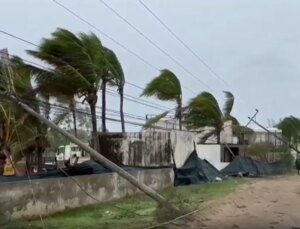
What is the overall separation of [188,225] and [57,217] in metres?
4.03

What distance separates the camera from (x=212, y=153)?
41156 mm

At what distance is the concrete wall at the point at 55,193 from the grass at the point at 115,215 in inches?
10.2

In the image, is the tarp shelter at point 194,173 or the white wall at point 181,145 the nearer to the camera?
the tarp shelter at point 194,173

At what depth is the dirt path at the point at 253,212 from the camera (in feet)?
48.0

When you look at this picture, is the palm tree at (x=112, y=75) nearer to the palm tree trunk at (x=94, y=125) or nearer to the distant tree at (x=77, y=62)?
the distant tree at (x=77, y=62)

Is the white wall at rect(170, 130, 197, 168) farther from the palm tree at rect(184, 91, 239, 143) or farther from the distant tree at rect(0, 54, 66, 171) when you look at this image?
the distant tree at rect(0, 54, 66, 171)

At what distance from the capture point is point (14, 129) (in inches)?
900

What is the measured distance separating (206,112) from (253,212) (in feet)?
75.5

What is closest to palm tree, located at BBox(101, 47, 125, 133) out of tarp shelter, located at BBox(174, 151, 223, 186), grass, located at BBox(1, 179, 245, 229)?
tarp shelter, located at BBox(174, 151, 223, 186)

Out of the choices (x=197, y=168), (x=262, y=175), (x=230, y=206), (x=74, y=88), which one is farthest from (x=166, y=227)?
(x=262, y=175)

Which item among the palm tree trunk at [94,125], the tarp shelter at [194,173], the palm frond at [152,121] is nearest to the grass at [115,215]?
the palm tree trunk at [94,125]

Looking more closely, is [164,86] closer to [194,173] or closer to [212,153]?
[194,173]

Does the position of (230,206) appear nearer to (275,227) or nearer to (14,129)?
(275,227)

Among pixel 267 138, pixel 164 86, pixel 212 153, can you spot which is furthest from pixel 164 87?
pixel 267 138
